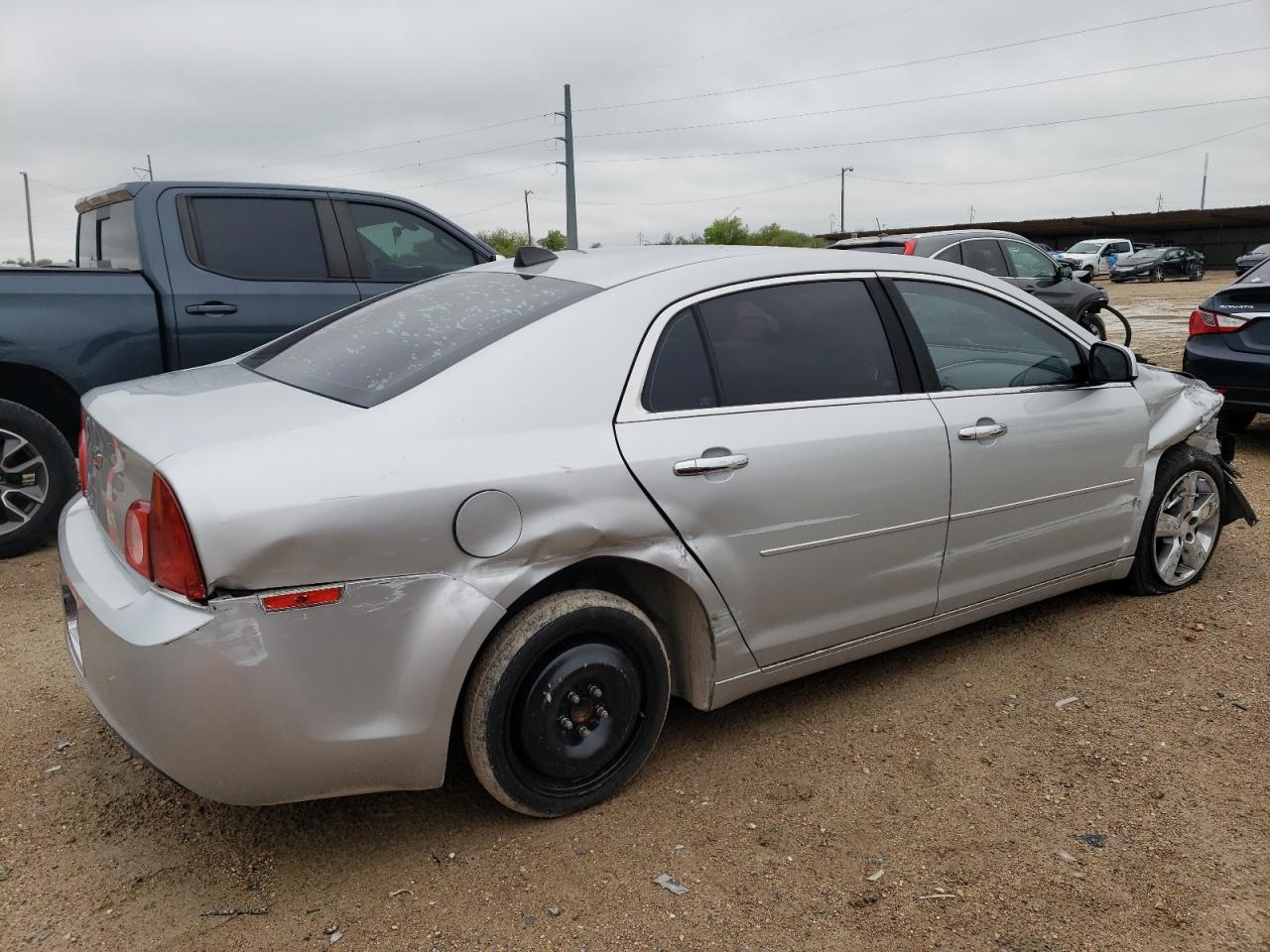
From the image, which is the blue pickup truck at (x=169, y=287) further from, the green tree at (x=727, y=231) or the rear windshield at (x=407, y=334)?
the green tree at (x=727, y=231)

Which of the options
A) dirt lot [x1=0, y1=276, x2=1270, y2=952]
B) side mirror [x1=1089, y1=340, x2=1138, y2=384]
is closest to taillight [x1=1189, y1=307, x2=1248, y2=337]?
side mirror [x1=1089, y1=340, x2=1138, y2=384]

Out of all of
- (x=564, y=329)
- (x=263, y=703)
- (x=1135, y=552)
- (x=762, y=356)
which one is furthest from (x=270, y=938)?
(x=1135, y=552)

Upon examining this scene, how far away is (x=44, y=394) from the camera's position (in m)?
5.01

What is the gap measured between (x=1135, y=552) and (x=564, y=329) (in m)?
2.82

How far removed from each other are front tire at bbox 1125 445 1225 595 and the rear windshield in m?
2.73

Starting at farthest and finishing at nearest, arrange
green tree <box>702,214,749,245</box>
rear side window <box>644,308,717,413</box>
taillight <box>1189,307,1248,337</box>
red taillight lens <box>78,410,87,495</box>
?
green tree <box>702,214,749,245</box> → taillight <box>1189,307,1248,337</box> → red taillight lens <box>78,410,87,495</box> → rear side window <box>644,308,717,413</box>

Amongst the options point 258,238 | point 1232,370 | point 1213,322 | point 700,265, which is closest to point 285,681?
point 700,265

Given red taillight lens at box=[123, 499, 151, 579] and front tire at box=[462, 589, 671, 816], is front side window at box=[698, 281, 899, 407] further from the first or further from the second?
red taillight lens at box=[123, 499, 151, 579]

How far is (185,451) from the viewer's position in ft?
7.16

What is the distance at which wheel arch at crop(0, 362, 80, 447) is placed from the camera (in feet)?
15.8

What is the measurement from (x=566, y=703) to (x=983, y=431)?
1.72 metres

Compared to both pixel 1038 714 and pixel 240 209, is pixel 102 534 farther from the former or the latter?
pixel 240 209

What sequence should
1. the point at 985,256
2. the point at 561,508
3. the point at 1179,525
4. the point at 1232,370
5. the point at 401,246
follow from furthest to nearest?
the point at 985,256 < the point at 1232,370 < the point at 401,246 < the point at 1179,525 < the point at 561,508

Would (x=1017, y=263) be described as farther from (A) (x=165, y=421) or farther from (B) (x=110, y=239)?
(A) (x=165, y=421)
